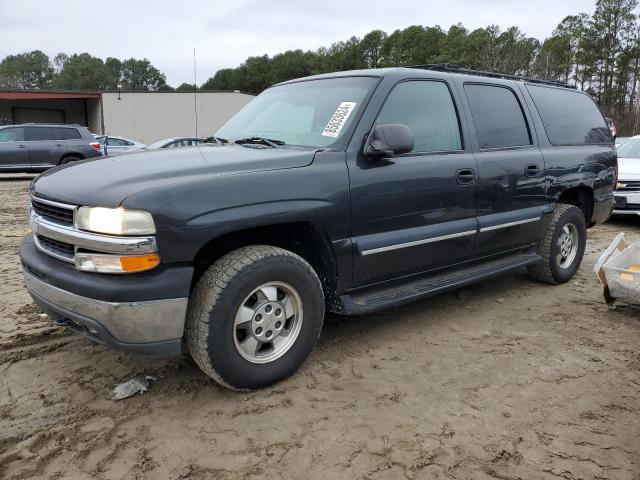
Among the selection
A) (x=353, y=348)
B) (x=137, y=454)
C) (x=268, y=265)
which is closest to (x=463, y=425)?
(x=353, y=348)

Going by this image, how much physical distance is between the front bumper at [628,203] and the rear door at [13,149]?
14790mm

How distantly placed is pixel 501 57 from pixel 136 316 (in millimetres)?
36992

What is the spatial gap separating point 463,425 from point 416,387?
0.42 m

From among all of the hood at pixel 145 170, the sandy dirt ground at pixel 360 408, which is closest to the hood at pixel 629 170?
the sandy dirt ground at pixel 360 408

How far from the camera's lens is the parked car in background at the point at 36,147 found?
1477 cm

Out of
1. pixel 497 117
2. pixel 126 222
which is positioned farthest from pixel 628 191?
pixel 126 222

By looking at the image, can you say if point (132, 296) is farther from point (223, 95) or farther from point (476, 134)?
point (223, 95)

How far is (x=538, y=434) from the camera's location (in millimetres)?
2574

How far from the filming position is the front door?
3.23 metres

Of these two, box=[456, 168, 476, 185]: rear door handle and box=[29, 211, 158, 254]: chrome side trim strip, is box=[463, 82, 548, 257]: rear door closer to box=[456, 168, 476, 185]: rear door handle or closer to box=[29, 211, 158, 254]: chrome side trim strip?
box=[456, 168, 476, 185]: rear door handle

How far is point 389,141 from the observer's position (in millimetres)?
3104

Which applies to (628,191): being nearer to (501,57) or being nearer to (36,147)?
(36,147)

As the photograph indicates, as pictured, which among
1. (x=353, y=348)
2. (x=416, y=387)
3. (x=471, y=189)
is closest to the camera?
(x=416, y=387)

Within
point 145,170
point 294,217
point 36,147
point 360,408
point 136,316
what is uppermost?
point 145,170
